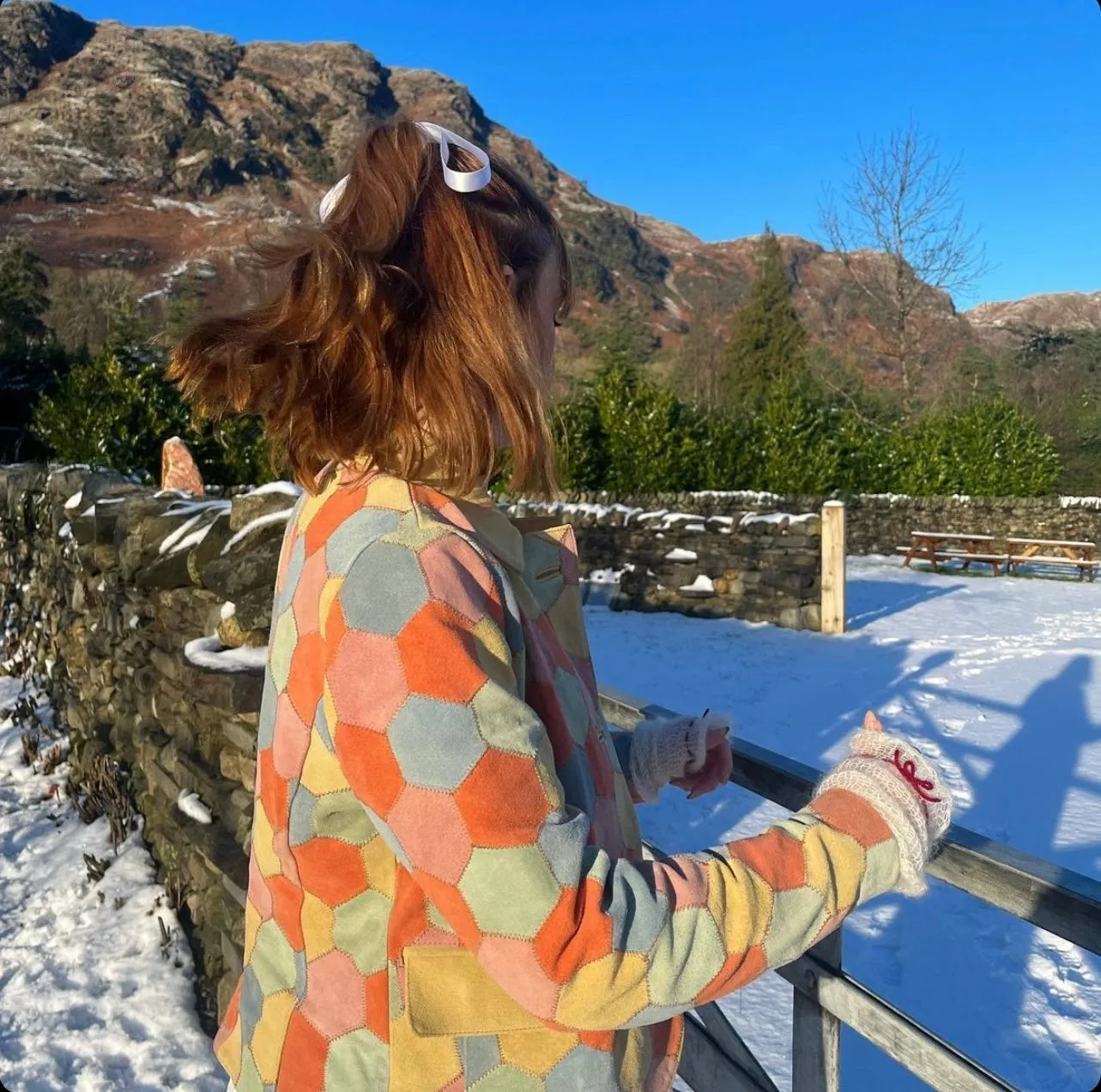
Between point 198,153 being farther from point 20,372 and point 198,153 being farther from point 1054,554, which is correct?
point 1054,554

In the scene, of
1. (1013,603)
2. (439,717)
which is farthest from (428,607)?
(1013,603)

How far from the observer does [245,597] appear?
2691 mm

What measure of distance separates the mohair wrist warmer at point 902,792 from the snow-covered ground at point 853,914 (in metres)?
1.87

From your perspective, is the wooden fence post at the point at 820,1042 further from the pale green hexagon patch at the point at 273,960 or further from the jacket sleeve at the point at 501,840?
the pale green hexagon patch at the point at 273,960

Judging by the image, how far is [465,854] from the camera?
0.69 metres

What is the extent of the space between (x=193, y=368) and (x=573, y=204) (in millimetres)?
98257

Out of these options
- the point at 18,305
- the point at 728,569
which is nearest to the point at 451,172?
the point at 728,569

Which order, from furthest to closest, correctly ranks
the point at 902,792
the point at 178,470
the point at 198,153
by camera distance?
the point at 198,153
the point at 178,470
the point at 902,792

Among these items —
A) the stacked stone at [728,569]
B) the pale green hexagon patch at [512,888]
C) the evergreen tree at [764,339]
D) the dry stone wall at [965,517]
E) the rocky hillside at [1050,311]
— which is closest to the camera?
the pale green hexagon patch at [512,888]

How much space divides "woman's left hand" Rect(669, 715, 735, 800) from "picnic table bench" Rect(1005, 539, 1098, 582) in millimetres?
13520

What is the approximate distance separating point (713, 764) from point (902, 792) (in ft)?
1.50

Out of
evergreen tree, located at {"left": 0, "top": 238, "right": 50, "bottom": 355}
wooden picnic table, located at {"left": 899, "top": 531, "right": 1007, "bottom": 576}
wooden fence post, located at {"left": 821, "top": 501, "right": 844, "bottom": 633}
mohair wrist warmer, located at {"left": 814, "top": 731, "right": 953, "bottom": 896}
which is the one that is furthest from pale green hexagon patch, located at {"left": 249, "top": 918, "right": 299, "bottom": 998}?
evergreen tree, located at {"left": 0, "top": 238, "right": 50, "bottom": 355}

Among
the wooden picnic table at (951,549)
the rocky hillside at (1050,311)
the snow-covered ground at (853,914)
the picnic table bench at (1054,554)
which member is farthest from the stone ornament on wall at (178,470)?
the rocky hillside at (1050,311)

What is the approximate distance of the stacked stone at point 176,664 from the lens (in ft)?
8.80
